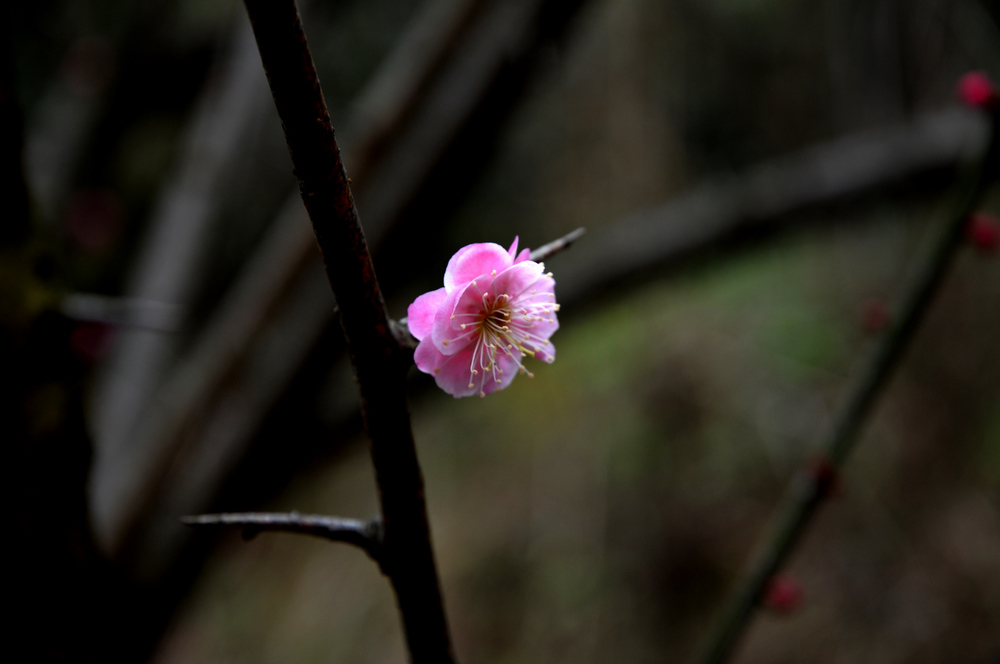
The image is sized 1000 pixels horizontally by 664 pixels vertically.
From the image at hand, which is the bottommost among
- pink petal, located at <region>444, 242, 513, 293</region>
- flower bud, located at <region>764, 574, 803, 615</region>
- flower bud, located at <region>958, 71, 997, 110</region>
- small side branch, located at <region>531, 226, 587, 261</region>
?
flower bud, located at <region>764, 574, 803, 615</region>

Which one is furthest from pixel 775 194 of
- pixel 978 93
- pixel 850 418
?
pixel 850 418

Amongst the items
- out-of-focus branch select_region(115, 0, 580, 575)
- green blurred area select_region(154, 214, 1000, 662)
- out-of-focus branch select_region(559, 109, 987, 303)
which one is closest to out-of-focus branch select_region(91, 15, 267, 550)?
out-of-focus branch select_region(115, 0, 580, 575)

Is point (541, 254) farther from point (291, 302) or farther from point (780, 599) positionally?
point (291, 302)

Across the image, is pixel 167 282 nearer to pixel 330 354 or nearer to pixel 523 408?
pixel 330 354

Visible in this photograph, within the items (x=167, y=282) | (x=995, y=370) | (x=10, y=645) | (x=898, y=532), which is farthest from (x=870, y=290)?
(x=10, y=645)

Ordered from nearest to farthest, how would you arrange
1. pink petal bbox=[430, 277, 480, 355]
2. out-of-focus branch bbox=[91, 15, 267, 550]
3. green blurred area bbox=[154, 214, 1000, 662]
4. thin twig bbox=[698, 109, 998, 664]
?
1. pink petal bbox=[430, 277, 480, 355]
2. thin twig bbox=[698, 109, 998, 664]
3. out-of-focus branch bbox=[91, 15, 267, 550]
4. green blurred area bbox=[154, 214, 1000, 662]

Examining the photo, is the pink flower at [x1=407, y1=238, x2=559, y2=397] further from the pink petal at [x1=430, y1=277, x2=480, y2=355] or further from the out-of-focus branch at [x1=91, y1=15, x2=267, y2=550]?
the out-of-focus branch at [x1=91, y1=15, x2=267, y2=550]

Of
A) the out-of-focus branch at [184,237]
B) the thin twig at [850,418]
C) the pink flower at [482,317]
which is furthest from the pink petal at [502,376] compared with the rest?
the out-of-focus branch at [184,237]
